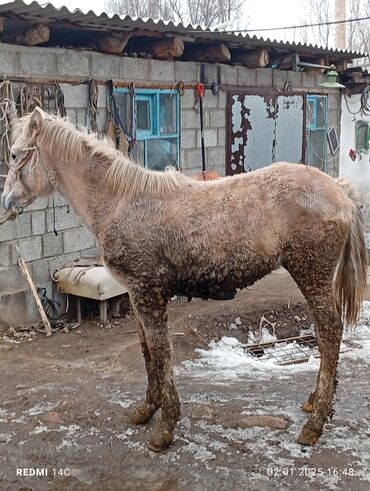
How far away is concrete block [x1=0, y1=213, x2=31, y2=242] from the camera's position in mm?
6066

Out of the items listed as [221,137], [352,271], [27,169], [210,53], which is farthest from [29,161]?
[221,137]

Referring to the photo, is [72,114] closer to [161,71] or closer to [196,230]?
[161,71]

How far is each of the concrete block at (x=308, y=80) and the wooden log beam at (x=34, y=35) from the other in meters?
5.52

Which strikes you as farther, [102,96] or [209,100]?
[209,100]

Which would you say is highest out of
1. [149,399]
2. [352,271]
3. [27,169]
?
[27,169]

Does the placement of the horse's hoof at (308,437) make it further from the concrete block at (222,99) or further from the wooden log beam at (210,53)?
the concrete block at (222,99)

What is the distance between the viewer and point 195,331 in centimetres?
599

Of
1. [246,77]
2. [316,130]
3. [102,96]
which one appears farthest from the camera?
→ [316,130]

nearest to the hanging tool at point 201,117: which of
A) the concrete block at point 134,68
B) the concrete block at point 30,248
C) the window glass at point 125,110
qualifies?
the concrete block at point 134,68

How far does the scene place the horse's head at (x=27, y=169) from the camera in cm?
392

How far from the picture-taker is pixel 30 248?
6375 millimetres

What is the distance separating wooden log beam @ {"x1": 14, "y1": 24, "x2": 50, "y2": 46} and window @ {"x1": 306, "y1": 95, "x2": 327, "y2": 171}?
5787 mm

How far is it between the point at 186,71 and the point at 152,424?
5.36 m

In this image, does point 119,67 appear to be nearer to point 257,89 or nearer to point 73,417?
point 257,89
